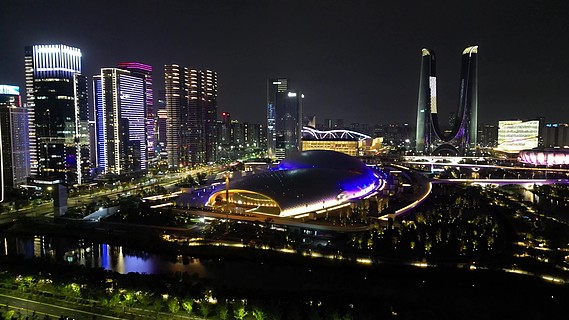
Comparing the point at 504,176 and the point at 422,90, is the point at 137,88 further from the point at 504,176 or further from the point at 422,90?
the point at 504,176

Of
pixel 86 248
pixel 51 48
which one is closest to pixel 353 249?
pixel 86 248

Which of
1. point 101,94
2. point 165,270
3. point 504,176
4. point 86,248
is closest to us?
point 165,270

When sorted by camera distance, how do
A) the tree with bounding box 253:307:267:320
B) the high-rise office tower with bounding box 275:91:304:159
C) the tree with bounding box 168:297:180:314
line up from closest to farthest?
the tree with bounding box 253:307:267:320
the tree with bounding box 168:297:180:314
the high-rise office tower with bounding box 275:91:304:159

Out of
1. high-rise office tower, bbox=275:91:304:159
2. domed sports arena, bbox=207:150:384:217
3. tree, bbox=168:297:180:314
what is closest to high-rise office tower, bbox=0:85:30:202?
domed sports arena, bbox=207:150:384:217

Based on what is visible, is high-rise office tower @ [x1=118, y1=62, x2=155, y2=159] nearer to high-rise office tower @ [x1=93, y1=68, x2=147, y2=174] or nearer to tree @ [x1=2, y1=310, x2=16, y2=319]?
high-rise office tower @ [x1=93, y1=68, x2=147, y2=174]

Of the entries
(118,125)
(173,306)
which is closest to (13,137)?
(118,125)

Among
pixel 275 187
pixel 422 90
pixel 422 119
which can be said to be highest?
pixel 422 90

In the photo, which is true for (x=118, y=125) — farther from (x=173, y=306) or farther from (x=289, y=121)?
(x=173, y=306)
